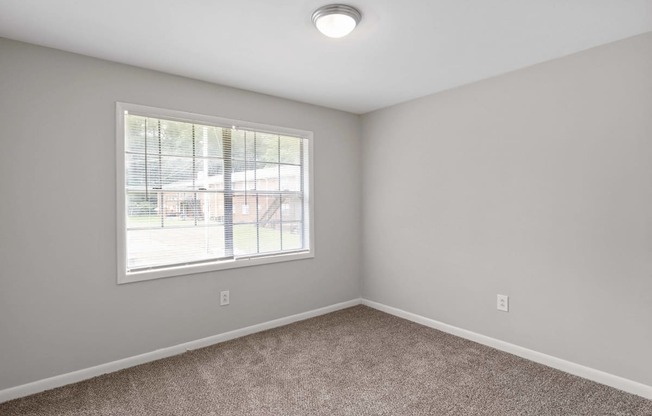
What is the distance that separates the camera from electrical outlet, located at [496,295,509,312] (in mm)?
2873

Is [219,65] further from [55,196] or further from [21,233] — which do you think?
[21,233]

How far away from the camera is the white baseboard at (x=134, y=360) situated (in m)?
2.26

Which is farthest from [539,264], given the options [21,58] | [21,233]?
[21,58]

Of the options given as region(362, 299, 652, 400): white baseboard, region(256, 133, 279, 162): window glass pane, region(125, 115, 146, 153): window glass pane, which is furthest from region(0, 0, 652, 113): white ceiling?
region(362, 299, 652, 400): white baseboard

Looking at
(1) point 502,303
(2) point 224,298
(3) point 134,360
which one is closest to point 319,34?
(2) point 224,298

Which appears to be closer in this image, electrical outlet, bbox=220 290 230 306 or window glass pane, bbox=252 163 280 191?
electrical outlet, bbox=220 290 230 306

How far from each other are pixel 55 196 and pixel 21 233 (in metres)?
0.30

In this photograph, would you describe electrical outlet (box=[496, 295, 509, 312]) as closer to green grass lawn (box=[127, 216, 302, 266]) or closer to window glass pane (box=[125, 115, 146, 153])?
green grass lawn (box=[127, 216, 302, 266])

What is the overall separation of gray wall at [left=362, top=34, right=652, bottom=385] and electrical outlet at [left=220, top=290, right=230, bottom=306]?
1.77 meters

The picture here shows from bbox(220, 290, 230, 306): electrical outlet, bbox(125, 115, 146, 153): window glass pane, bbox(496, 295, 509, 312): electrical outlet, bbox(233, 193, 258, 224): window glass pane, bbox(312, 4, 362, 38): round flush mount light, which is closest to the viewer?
bbox(312, 4, 362, 38): round flush mount light

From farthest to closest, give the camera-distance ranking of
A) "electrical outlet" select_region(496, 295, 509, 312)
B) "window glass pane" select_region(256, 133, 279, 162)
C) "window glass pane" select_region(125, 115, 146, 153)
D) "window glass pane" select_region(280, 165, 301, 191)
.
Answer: "window glass pane" select_region(280, 165, 301, 191)
"window glass pane" select_region(256, 133, 279, 162)
"electrical outlet" select_region(496, 295, 509, 312)
"window glass pane" select_region(125, 115, 146, 153)

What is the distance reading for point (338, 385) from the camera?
7.77ft

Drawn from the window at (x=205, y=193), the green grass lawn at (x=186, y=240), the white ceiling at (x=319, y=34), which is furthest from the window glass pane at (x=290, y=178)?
the white ceiling at (x=319, y=34)

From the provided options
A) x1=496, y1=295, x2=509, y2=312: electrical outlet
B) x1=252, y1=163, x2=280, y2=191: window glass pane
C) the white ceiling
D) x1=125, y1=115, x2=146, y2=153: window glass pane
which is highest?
the white ceiling
